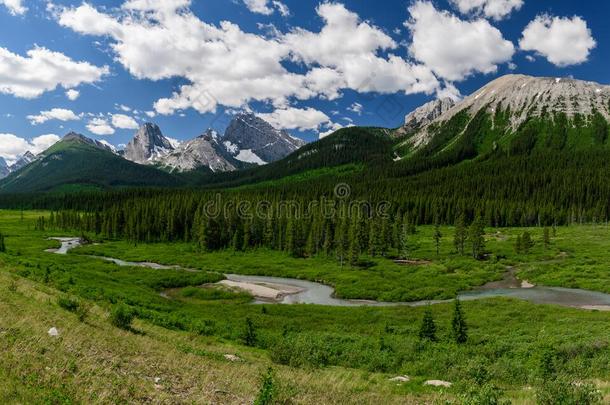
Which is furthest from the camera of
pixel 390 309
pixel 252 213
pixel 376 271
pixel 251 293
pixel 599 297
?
pixel 252 213

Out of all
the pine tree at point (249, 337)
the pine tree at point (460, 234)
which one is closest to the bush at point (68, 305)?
the pine tree at point (249, 337)

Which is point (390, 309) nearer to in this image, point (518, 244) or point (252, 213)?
point (518, 244)

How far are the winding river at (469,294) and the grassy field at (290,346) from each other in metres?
3.41

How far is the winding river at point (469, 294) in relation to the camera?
2534 inches

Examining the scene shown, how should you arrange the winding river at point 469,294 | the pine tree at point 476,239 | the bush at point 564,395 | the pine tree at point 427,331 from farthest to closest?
1. the pine tree at point 476,239
2. the winding river at point 469,294
3. the pine tree at point 427,331
4. the bush at point 564,395

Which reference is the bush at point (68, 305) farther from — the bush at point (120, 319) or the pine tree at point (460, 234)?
the pine tree at point (460, 234)

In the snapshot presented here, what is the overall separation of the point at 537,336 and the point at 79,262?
320 feet

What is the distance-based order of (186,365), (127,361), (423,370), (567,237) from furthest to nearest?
(567,237), (423,370), (186,365), (127,361)

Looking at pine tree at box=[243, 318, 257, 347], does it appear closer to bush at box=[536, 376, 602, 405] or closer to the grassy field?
the grassy field

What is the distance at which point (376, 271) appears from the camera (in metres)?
95.4

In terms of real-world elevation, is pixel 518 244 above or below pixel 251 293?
above

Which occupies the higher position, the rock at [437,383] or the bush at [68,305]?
the bush at [68,305]

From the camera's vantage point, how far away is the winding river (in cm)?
6438

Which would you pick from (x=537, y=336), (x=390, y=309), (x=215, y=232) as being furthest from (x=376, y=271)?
(x=215, y=232)
